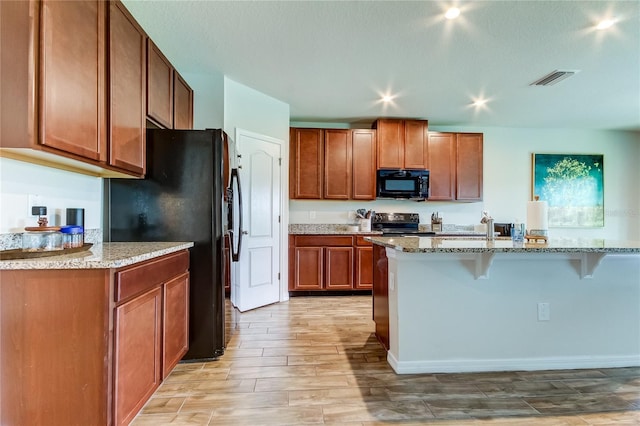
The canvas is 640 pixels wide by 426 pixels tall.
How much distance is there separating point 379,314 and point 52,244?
2216mm

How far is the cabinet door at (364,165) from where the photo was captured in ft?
14.9

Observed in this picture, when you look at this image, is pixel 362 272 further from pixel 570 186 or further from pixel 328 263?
pixel 570 186

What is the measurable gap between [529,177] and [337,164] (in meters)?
3.13

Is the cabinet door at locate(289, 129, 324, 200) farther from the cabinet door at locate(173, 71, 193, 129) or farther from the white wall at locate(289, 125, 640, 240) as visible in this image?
the cabinet door at locate(173, 71, 193, 129)

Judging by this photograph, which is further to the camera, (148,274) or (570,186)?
(570,186)

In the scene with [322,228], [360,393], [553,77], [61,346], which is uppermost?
[553,77]

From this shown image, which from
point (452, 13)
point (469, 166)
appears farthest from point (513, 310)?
point (469, 166)

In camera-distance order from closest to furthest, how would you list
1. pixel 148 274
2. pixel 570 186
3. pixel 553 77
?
pixel 148 274 < pixel 553 77 < pixel 570 186

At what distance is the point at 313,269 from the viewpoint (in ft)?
13.9

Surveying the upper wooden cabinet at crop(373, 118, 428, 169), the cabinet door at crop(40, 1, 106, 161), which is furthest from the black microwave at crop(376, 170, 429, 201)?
the cabinet door at crop(40, 1, 106, 161)

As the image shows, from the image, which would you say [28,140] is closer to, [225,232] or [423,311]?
[225,232]

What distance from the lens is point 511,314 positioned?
7.22 ft

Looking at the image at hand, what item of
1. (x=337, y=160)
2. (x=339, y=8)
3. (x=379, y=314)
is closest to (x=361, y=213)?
(x=337, y=160)

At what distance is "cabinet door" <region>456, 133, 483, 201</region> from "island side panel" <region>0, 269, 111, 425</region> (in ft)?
15.0
